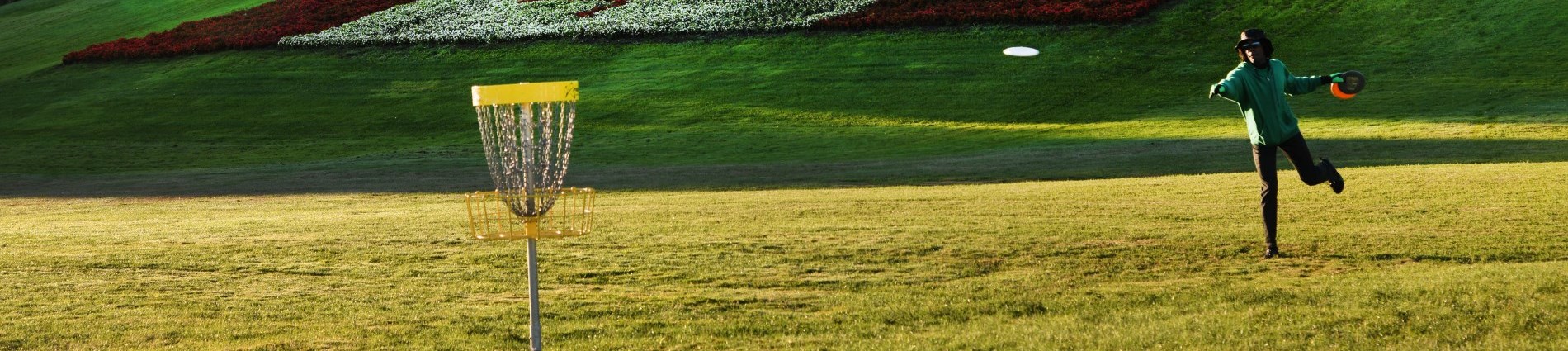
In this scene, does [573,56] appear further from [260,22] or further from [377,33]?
[260,22]

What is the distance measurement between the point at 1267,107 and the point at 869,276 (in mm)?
3280

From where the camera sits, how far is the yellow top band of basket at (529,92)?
6852 millimetres

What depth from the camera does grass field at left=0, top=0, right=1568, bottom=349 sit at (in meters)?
9.17

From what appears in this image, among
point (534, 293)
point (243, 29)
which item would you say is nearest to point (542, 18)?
point (243, 29)

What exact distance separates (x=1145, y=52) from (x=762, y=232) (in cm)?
2427

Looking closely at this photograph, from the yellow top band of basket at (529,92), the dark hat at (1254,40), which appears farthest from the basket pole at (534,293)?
the dark hat at (1254,40)

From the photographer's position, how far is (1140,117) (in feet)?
97.1

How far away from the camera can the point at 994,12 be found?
38.5 meters

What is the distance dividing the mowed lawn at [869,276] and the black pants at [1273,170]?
348mm

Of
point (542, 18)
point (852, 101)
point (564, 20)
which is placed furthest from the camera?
point (542, 18)

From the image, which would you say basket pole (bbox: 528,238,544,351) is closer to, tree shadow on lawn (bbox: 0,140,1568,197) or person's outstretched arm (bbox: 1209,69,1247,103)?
person's outstretched arm (bbox: 1209,69,1247,103)

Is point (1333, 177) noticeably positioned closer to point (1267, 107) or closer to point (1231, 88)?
point (1267, 107)

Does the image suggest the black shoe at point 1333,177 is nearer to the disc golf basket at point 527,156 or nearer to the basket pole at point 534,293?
the disc golf basket at point 527,156

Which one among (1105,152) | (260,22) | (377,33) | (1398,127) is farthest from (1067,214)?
(260,22)
